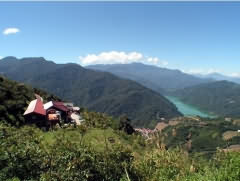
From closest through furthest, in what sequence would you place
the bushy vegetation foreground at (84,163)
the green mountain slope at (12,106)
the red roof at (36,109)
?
the bushy vegetation foreground at (84,163) → the green mountain slope at (12,106) → the red roof at (36,109)

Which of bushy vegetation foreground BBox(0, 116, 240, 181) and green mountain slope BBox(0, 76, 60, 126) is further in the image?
green mountain slope BBox(0, 76, 60, 126)

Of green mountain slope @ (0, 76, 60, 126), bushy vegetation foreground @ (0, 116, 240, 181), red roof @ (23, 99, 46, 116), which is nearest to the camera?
bushy vegetation foreground @ (0, 116, 240, 181)

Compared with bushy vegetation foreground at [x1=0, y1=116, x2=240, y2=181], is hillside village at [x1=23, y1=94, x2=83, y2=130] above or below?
below

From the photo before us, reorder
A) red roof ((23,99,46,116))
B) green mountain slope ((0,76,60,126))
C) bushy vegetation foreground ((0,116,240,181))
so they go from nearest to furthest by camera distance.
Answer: bushy vegetation foreground ((0,116,240,181))
green mountain slope ((0,76,60,126))
red roof ((23,99,46,116))

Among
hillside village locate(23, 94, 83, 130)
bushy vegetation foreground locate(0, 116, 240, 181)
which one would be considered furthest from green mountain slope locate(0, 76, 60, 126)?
bushy vegetation foreground locate(0, 116, 240, 181)

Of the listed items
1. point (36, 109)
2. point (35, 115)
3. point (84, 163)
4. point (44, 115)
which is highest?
point (84, 163)

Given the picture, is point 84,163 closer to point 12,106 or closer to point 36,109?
point 36,109

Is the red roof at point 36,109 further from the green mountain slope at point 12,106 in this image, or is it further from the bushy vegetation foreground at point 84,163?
the bushy vegetation foreground at point 84,163

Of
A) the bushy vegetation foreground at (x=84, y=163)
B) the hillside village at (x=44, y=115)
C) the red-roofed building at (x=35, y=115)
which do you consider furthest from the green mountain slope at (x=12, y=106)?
the bushy vegetation foreground at (x=84, y=163)

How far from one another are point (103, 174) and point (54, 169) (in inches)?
76.9

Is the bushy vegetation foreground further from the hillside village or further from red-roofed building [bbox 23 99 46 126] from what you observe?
red-roofed building [bbox 23 99 46 126]

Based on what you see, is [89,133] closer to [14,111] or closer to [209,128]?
[14,111]

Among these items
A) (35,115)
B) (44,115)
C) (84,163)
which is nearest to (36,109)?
(35,115)

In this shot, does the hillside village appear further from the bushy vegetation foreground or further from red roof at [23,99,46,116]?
the bushy vegetation foreground
